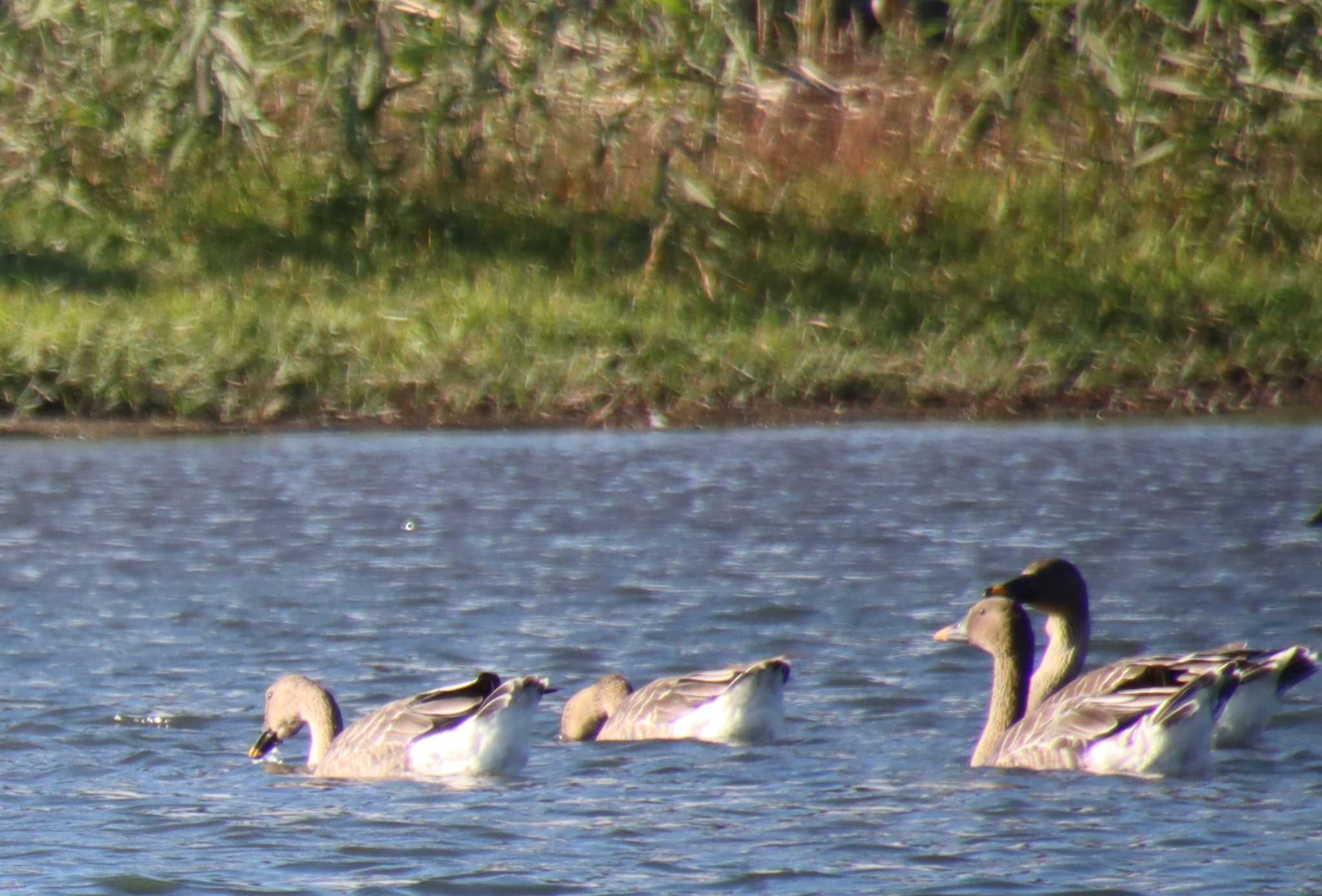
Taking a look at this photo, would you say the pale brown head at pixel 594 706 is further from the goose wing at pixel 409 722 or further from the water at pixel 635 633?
the goose wing at pixel 409 722

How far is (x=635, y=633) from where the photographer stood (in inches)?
422

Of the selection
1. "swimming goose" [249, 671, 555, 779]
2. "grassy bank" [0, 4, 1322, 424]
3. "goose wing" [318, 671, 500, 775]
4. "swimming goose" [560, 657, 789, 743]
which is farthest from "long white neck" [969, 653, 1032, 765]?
"grassy bank" [0, 4, 1322, 424]

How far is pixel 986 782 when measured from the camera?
7.64m

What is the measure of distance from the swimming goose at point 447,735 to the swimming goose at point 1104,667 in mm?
1826

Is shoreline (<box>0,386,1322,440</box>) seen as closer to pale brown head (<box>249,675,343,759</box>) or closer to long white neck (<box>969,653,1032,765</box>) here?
pale brown head (<box>249,675,343,759</box>)

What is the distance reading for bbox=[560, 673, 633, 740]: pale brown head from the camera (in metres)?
8.67

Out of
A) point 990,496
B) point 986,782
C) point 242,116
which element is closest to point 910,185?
point 242,116

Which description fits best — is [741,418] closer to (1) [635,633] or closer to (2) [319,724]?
(1) [635,633]

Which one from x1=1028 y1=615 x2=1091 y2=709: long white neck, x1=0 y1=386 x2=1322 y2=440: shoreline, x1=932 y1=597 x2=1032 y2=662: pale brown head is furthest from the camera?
x1=0 y1=386 x2=1322 y2=440: shoreline

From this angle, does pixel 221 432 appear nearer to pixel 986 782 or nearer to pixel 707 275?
pixel 707 275

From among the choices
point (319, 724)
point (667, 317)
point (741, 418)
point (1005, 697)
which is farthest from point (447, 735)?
point (667, 317)

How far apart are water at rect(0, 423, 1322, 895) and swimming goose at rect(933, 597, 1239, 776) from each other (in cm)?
13

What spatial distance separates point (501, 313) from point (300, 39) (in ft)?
12.7

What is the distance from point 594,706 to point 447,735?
2.95ft
